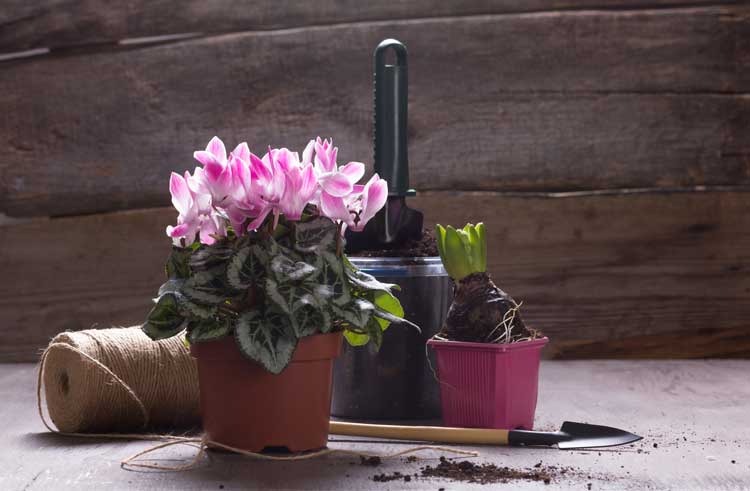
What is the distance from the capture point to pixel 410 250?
4.37 ft

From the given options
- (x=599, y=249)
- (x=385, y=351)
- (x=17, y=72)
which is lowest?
(x=385, y=351)

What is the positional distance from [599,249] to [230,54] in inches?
32.6

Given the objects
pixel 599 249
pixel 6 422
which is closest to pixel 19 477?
Result: pixel 6 422

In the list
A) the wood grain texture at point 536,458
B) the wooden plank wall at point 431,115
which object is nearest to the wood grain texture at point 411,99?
the wooden plank wall at point 431,115

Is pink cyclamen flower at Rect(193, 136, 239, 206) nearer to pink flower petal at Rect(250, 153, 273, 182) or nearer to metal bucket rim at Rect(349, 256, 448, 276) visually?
pink flower petal at Rect(250, 153, 273, 182)

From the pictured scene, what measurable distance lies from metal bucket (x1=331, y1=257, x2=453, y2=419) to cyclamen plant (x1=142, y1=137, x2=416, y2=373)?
218 millimetres

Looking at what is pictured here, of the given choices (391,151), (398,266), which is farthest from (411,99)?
(398,266)

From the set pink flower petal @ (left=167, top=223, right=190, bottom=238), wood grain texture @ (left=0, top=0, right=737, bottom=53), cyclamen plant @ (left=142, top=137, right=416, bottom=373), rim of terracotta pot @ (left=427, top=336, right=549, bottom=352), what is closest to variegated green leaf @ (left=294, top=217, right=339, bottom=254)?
cyclamen plant @ (left=142, top=137, right=416, bottom=373)

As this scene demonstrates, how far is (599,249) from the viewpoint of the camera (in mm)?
1950

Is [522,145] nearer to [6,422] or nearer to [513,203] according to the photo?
[513,203]

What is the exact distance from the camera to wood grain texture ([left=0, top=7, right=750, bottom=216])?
6.32ft

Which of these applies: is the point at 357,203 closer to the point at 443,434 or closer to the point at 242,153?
the point at 242,153

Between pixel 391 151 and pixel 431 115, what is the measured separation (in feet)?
1.97

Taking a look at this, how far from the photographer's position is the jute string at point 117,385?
120 cm
